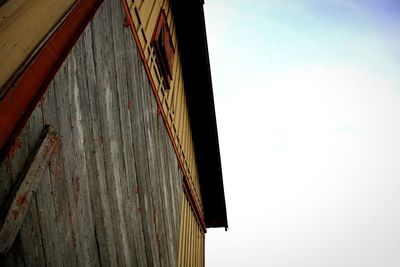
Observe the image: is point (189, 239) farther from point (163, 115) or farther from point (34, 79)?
point (34, 79)

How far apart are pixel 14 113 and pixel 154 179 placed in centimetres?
271

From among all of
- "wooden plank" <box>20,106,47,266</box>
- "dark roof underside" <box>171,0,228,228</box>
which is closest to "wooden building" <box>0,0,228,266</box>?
"wooden plank" <box>20,106,47,266</box>

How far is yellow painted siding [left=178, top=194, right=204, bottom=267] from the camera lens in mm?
6082

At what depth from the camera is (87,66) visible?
8.22 ft

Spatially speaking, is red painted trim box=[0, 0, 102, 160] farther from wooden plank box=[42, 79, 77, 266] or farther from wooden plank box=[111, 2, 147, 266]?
wooden plank box=[111, 2, 147, 266]

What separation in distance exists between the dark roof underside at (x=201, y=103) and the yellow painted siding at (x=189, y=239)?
4.29ft

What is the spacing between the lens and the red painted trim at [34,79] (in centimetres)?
154

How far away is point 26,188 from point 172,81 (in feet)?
13.7

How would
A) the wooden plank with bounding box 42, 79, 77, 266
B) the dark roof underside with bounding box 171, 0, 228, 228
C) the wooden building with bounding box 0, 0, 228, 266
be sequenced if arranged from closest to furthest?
the wooden building with bounding box 0, 0, 228, 266 < the wooden plank with bounding box 42, 79, 77, 266 < the dark roof underside with bounding box 171, 0, 228, 228

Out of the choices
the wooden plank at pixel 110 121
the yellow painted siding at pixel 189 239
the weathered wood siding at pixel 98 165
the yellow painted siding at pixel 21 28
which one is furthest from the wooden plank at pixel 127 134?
the yellow painted siding at pixel 189 239

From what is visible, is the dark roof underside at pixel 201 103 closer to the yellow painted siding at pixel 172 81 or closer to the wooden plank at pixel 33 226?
the yellow painted siding at pixel 172 81

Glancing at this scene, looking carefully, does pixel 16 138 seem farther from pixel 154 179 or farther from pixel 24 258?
pixel 154 179

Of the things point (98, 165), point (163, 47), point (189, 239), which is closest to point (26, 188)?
point (98, 165)

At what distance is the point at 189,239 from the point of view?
6855 millimetres
